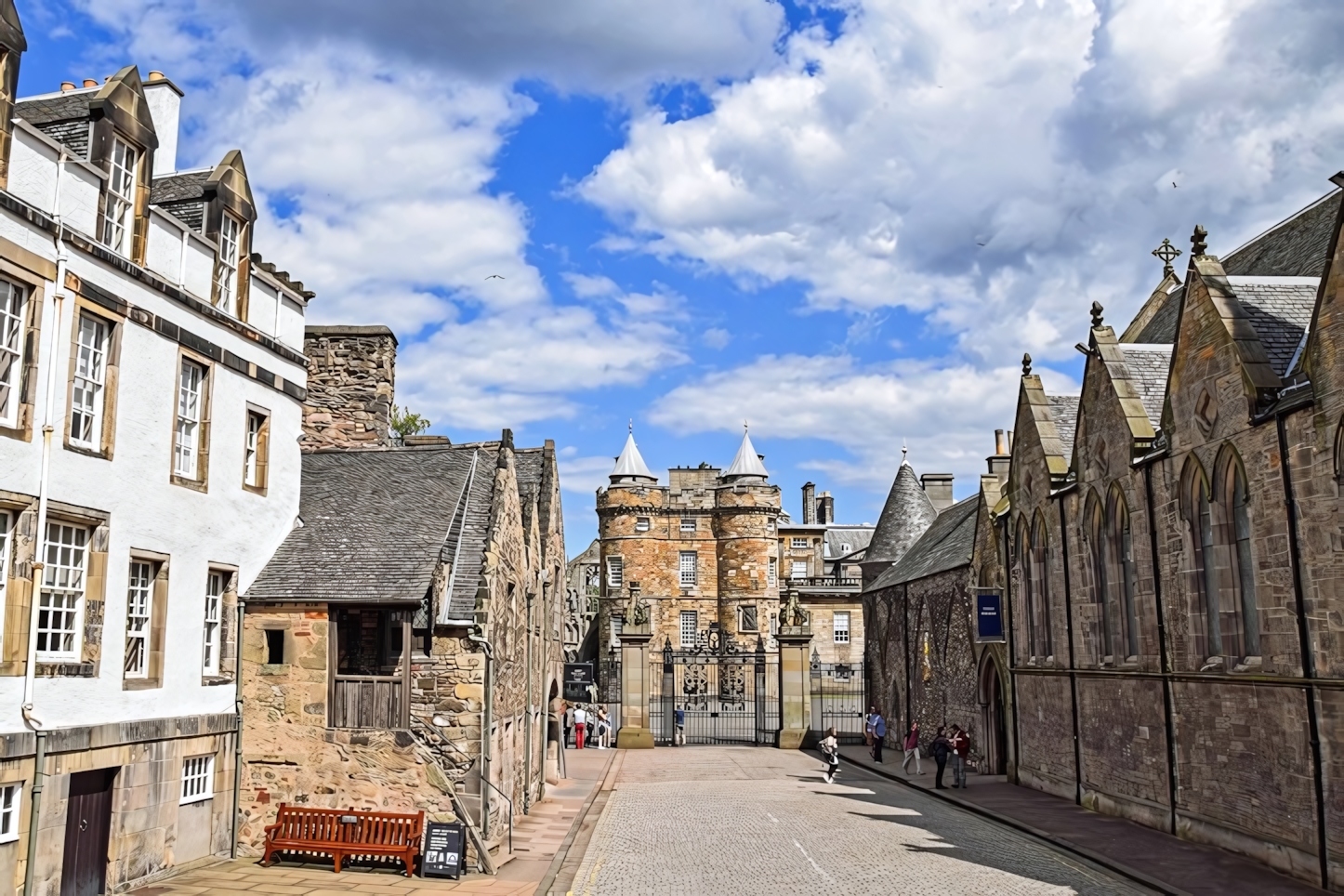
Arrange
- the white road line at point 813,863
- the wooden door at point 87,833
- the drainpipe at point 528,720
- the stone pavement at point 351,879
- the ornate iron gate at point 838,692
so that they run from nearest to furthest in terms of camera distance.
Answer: the wooden door at point 87,833, the stone pavement at point 351,879, the white road line at point 813,863, the drainpipe at point 528,720, the ornate iron gate at point 838,692

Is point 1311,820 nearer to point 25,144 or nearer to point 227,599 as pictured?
point 227,599

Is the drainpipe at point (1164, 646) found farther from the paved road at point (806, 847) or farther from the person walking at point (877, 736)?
the person walking at point (877, 736)

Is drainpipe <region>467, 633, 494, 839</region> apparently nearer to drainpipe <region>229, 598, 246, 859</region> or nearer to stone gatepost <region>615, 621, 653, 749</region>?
drainpipe <region>229, 598, 246, 859</region>

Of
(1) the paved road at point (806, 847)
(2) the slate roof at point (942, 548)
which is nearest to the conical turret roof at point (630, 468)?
(2) the slate roof at point (942, 548)

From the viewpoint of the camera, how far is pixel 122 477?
14.2 meters

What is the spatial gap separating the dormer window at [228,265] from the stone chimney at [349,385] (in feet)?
16.9

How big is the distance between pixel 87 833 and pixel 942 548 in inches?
1069

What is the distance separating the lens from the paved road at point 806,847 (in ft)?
48.8

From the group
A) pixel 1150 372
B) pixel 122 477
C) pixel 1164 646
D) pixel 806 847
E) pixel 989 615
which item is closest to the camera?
pixel 122 477

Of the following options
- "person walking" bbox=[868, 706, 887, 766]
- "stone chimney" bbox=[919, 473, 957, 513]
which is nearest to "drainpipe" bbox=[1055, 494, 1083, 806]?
"person walking" bbox=[868, 706, 887, 766]

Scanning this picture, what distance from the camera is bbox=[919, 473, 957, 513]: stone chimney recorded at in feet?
189

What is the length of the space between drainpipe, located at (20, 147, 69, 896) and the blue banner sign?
20.8m

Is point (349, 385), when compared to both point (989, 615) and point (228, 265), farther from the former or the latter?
point (989, 615)

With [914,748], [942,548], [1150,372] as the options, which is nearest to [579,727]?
[914,748]
